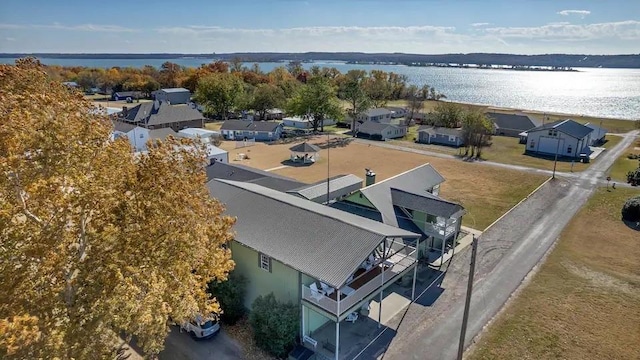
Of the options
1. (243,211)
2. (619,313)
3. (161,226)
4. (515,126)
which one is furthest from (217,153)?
(515,126)

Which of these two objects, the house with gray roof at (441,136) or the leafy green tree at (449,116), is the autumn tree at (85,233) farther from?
the leafy green tree at (449,116)

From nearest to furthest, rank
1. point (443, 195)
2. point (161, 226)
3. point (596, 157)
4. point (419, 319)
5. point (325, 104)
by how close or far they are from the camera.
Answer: point (161, 226) → point (419, 319) → point (443, 195) → point (596, 157) → point (325, 104)

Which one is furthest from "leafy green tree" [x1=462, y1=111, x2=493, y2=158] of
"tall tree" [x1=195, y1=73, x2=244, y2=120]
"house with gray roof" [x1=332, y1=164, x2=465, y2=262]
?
"tall tree" [x1=195, y1=73, x2=244, y2=120]

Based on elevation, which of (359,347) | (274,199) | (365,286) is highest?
(274,199)

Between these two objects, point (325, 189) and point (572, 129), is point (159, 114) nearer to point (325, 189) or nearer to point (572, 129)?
point (325, 189)

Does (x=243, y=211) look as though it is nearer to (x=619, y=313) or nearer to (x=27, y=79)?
(x=27, y=79)

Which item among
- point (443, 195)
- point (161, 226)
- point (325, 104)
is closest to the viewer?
point (161, 226)
